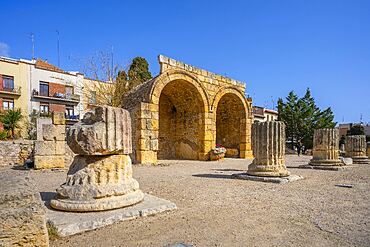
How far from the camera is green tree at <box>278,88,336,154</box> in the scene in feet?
71.7

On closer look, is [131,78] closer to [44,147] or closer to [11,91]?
[44,147]

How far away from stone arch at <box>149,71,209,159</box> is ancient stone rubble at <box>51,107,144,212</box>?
22.3 feet

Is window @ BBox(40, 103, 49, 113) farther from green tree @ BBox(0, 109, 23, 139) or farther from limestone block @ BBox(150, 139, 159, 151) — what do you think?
limestone block @ BBox(150, 139, 159, 151)

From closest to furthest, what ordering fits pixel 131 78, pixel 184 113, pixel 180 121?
pixel 184 113, pixel 180 121, pixel 131 78

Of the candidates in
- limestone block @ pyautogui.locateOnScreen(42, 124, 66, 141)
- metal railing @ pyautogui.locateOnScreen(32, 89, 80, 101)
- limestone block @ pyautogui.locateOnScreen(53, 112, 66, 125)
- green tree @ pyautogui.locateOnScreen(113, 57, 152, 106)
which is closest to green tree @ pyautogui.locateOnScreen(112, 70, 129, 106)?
green tree @ pyautogui.locateOnScreen(113, 57, 152, 106)

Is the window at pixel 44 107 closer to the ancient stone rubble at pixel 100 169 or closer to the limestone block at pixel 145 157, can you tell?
the limestone block at pixel 145 157

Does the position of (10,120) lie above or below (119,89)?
below

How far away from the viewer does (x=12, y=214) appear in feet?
6.09

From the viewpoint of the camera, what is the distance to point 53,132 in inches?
353

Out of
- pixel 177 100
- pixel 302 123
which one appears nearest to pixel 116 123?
pixel 177 100

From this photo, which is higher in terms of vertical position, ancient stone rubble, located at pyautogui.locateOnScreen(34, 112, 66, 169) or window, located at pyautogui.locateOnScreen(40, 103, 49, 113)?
window, located at pyautogui.locateOnScreen(40, 103, 49, 113)

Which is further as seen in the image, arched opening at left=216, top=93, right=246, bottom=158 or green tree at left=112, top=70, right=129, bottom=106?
green tree at left=112, top=70, right=129, bottom=106

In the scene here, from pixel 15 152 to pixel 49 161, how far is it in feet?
9.00

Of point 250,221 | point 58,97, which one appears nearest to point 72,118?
point 58,97
